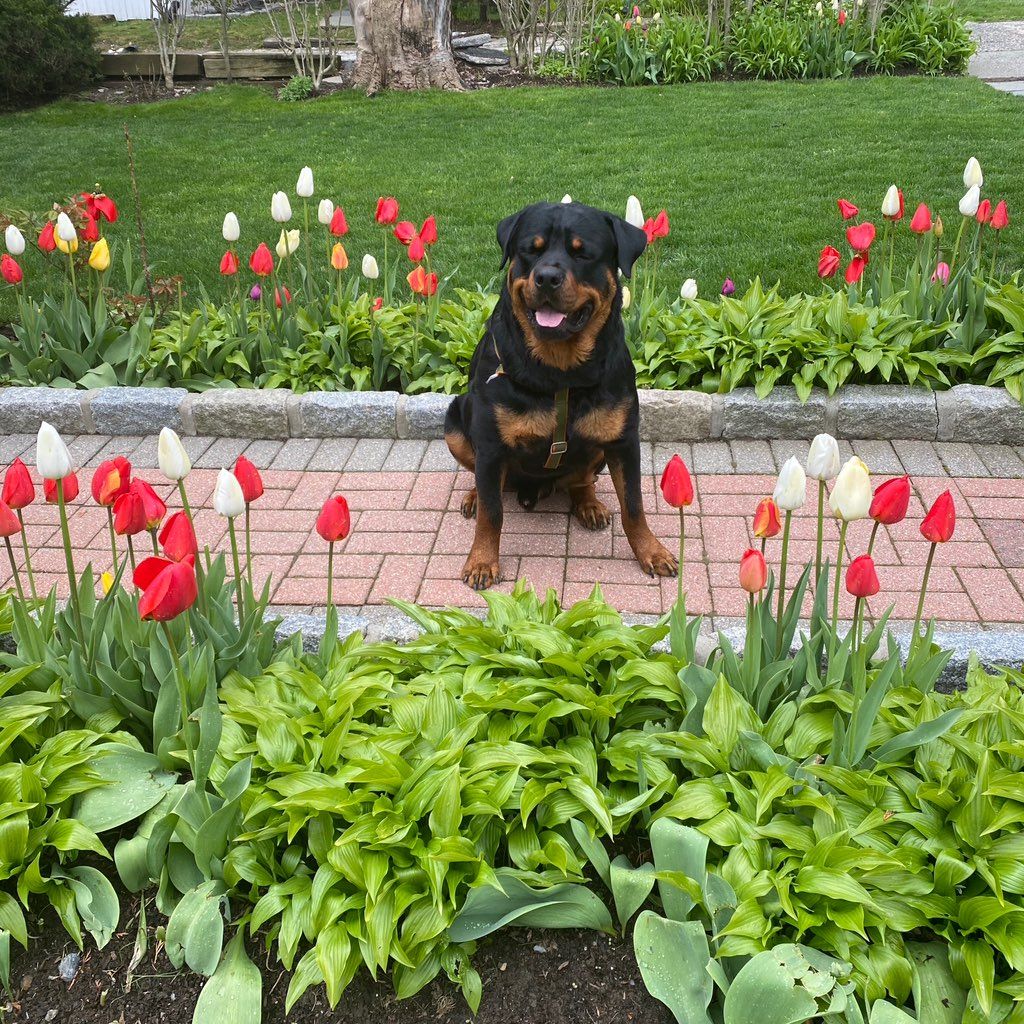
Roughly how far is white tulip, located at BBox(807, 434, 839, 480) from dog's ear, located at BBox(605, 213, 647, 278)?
1358 millimetres

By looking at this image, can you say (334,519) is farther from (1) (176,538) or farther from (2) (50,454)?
(2) (50,454)

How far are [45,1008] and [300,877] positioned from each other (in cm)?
64

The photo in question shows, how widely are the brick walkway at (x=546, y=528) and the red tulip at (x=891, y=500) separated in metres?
1.35

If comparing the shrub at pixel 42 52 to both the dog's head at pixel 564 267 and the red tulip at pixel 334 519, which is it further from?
the red tulip at pixel 334 519

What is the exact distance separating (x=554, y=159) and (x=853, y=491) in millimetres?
7894

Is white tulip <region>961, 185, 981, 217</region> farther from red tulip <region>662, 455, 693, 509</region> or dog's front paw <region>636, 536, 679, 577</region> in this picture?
red tulip <region>662, 455, 693, 509</region>

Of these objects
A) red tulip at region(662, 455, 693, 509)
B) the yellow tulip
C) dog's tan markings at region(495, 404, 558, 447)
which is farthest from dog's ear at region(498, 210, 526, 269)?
the yellow tulip

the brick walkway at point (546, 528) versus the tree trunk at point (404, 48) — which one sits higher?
the tree trunk at point (404, 48)

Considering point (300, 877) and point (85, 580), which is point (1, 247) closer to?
point (85, 580)

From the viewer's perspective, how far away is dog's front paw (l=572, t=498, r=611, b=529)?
14.7 feet

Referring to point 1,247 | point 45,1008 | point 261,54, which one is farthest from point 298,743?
point 261,54

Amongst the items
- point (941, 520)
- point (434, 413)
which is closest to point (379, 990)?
point (941, 520)

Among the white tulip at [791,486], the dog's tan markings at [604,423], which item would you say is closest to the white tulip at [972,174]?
the dog's tan markings at [604,423]

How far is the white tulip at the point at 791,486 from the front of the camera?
2535 millimetres
